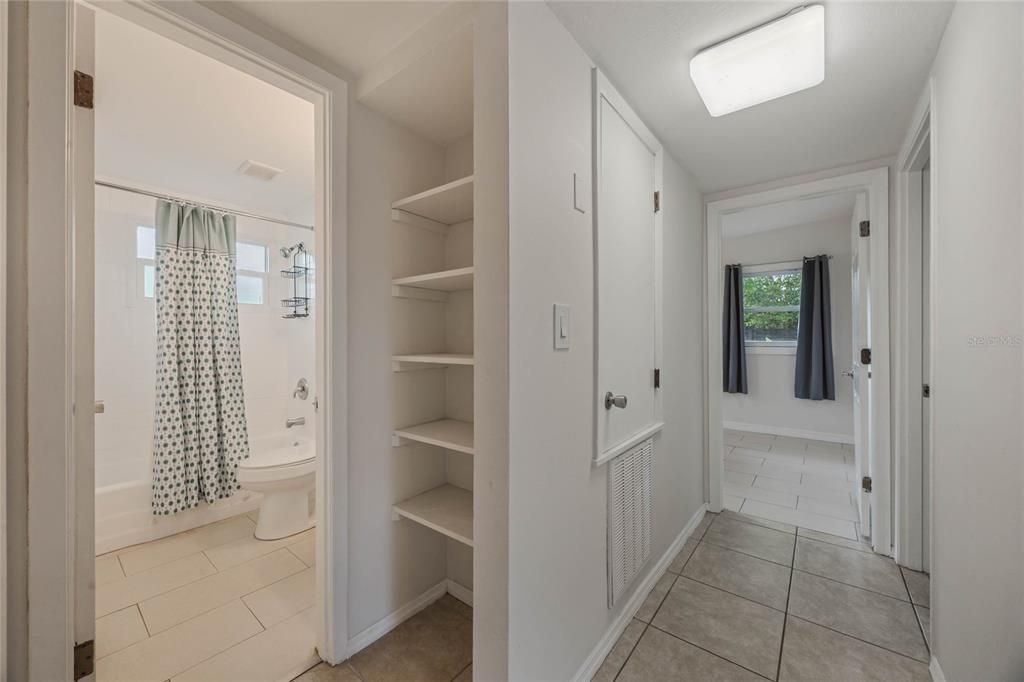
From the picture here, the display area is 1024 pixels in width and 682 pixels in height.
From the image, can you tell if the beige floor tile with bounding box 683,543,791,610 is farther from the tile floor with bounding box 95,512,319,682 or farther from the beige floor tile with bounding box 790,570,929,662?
the tile floor with bounding box 95,512,319,682

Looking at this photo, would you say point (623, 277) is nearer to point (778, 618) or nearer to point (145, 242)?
point (778, 618)

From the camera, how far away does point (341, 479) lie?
1.52 meters

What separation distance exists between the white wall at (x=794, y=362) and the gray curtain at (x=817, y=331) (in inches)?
4.6

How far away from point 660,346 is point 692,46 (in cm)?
121

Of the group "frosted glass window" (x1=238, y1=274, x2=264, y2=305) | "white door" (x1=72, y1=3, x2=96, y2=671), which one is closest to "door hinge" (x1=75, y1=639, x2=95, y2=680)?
"white door" (x1=72, y1=3, x2=96, y2=671)

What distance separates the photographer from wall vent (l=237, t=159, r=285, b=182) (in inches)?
96.6

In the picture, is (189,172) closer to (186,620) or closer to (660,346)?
(186,620)

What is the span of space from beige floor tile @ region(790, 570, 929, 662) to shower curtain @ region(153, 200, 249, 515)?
11.3 ft

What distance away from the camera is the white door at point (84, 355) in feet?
3.36

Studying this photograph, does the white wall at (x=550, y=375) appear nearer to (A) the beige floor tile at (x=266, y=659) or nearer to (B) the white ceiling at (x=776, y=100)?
(B) the white ceiling at (x=776, y=100)

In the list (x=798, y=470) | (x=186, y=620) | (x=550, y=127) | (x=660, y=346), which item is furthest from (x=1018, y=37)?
(x=798, y=470)

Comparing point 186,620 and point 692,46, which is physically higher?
point 692,46

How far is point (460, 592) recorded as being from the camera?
1904 millimetres

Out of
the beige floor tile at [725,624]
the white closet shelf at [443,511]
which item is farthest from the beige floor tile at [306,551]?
the beige floor tile at [725,624]
